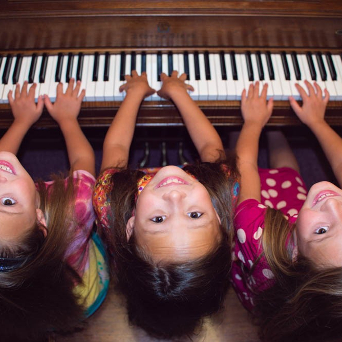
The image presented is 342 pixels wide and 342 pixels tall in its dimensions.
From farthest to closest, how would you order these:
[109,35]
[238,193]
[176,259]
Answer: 1. [109,35]
2. [238,193]
3. [176,259]

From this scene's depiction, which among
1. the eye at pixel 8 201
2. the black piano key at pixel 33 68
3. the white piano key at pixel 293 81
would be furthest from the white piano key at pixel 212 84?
the eye at pixel 8 201

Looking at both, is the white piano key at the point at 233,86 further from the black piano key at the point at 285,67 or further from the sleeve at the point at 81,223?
the sleeve at the point at 81,223

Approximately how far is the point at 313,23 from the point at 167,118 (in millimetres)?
739

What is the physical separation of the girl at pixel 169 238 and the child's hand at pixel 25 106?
1.32 feet

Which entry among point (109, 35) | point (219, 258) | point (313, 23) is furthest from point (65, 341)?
point (313, 23)

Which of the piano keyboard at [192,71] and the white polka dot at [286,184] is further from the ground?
the piano keyboard at [192,71]

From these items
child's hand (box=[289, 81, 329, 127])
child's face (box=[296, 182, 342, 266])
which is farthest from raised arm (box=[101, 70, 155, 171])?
child's face (box=[296, 182, 342, 266])

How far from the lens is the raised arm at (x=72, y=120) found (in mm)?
1570

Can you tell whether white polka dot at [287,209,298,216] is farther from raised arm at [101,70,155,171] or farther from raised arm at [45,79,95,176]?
raised arm at [45,79,95,176]

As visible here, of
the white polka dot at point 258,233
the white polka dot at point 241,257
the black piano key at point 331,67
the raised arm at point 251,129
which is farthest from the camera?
the black piano key at point 331,67

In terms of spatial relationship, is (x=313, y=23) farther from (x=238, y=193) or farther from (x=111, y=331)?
(x=111, y=331)

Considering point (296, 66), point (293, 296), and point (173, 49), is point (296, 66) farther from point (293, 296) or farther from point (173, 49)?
point (293, 296)

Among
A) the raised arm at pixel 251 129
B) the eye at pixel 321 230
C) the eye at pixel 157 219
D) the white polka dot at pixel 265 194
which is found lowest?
the eye at pixel 321 230

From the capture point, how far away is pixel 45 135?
2209mm
